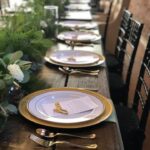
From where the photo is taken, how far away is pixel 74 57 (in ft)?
5.17

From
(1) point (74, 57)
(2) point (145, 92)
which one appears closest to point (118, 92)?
(2) point (145, 92)

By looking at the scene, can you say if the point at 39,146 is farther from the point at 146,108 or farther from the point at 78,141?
the point at 146,108

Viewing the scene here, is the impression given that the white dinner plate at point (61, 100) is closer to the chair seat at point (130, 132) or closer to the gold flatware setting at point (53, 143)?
the gold flatware setting at point (53, 143)

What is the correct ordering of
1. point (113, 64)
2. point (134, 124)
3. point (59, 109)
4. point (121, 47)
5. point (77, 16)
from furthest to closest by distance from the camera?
1. point (77, 16)
2. point (113, 64)
3. point (121, 47)
4. point (134, 124)
5. point (59, 109)

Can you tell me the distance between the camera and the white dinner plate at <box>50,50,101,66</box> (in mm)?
1474

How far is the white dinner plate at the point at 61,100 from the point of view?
0.91 m

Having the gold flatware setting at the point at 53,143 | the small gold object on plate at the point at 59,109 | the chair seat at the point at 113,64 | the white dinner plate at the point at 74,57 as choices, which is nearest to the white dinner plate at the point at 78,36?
the white dinner plate at the point at 74,57

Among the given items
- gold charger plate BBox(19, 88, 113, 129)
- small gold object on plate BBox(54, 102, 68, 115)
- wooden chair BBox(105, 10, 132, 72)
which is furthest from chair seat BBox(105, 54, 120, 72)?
small gold object on plate BBox(54, 102, 68, 115)

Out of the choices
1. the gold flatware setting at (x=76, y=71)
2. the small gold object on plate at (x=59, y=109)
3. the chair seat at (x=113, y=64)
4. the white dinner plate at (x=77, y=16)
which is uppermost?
the small gold object on plate at (x=59, y=109)

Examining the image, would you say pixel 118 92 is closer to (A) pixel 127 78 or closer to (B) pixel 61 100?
(A) pixel 127 78

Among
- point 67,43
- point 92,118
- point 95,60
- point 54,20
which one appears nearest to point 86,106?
point 92,118

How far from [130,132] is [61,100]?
0.54 meters

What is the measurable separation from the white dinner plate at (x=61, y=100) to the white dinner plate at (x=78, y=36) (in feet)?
2.96

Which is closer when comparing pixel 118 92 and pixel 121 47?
pixel 118 92
